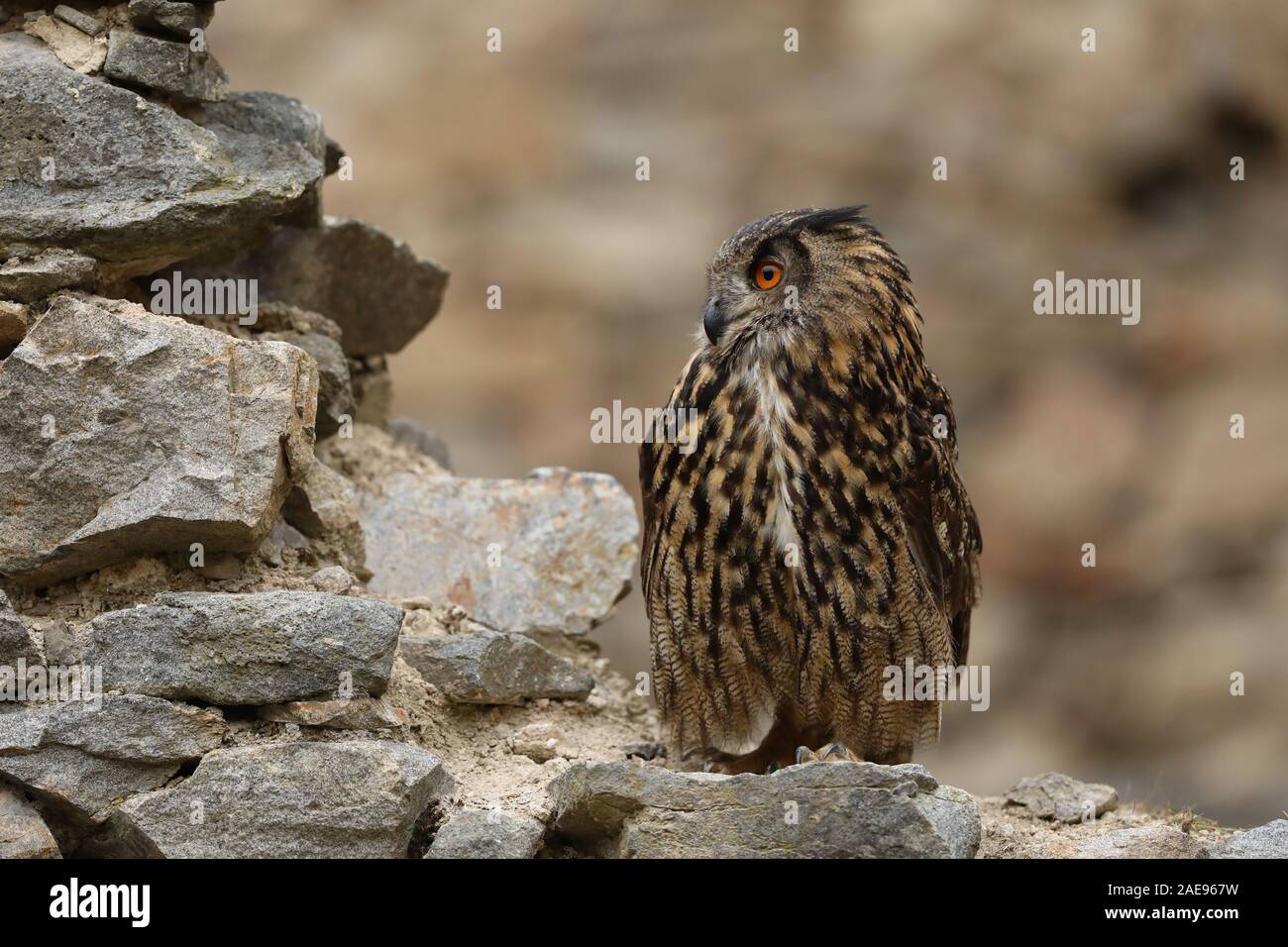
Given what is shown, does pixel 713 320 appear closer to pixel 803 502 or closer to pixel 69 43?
pixel 803 502

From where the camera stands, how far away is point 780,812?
4.08m

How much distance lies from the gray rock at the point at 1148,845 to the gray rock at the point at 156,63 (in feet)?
11.2

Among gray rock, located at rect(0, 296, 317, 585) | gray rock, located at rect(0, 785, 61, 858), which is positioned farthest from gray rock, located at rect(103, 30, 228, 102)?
gray rock, located at rect(0, 785, 61, 858)

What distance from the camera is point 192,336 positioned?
4.51m

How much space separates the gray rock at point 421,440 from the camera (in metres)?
6.57

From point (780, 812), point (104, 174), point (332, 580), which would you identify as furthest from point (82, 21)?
point (780, 812)

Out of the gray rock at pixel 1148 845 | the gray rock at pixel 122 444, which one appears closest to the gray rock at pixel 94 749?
the gray rock at pixel 122 444

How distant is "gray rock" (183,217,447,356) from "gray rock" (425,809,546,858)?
6.61 ft

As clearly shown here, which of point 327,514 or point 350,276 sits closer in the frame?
point 327,514

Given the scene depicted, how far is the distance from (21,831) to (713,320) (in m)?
2.49

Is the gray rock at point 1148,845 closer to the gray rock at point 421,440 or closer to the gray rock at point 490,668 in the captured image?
the gray rock at point 490,668

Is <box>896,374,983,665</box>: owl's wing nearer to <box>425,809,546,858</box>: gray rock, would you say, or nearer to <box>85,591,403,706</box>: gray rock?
<box>425,809,546,858</box>: gray rock
